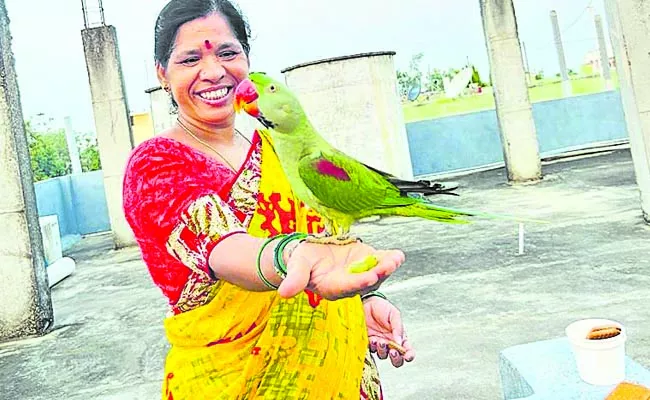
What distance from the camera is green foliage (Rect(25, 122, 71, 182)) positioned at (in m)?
16.1

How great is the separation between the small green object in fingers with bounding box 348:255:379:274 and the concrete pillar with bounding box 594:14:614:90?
62.6ft

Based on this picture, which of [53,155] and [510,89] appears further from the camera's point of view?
[53,155]

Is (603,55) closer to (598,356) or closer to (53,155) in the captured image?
(53,155)

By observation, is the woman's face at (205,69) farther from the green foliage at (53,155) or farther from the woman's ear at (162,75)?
the green foliage at (53,155)

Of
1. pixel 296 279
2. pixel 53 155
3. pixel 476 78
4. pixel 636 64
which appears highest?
pixel 476 78

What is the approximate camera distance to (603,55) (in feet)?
66.1

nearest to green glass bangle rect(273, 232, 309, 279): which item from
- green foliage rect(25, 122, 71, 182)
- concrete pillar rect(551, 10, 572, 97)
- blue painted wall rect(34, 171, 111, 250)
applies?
blue painted wall rect(34, 171, 111, 250)

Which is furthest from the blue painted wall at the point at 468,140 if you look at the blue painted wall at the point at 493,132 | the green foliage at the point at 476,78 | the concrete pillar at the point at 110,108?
the concrete pillar at the point at 110,108

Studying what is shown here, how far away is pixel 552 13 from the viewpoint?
21016 millimetres

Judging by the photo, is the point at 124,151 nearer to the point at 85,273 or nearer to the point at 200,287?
the point at 85,273

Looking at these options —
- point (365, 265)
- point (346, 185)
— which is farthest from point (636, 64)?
point (365, 265)

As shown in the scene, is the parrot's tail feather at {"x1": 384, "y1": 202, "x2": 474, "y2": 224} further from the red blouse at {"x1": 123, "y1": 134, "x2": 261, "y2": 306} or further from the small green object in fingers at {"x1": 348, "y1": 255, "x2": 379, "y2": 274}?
the red blouse at {"x1": 123, "y1": 134, "x2": 261, "y2": 306}

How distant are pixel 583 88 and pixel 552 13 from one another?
3025 mm

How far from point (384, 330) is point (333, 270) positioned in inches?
24.0
